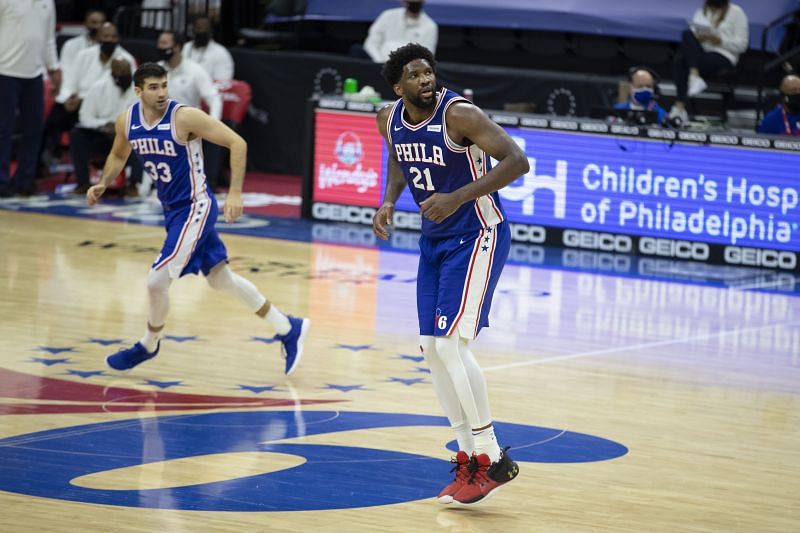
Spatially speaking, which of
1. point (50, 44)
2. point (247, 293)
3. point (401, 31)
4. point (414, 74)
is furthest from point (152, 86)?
point (401, 31)

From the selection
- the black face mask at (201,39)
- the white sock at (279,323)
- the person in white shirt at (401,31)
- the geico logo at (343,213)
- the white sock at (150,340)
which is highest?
the person in white shirt at (401,31)

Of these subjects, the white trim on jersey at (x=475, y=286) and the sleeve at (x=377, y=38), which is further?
the sleeve at (x=377, y=38)

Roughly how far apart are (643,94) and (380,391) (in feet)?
21.0

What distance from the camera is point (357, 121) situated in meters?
14.5

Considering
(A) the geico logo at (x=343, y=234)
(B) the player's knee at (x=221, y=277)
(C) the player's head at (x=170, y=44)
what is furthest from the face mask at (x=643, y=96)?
(B) the player's knee at (x=221, y=277)

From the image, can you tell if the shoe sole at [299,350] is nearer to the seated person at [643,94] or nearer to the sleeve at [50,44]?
the seated person at [643,94]

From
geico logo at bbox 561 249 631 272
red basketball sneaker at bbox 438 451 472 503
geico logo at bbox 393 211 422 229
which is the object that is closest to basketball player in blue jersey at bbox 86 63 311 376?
red basketball sneaker at bbox 438 451 472 503

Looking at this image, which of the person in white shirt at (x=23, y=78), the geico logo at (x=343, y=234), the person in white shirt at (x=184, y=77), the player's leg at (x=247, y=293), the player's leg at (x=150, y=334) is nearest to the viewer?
the player's leg at (x=150, y=334)

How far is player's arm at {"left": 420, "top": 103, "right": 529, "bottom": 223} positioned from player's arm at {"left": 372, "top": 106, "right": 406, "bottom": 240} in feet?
1.49

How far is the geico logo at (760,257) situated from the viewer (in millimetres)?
12945

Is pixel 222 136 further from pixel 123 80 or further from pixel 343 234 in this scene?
pixel 123 80

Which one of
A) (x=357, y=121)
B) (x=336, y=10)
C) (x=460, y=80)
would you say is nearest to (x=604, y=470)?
(x=357, y=121)

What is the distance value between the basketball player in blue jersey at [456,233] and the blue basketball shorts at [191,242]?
2.38m

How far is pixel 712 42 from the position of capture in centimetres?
1478
